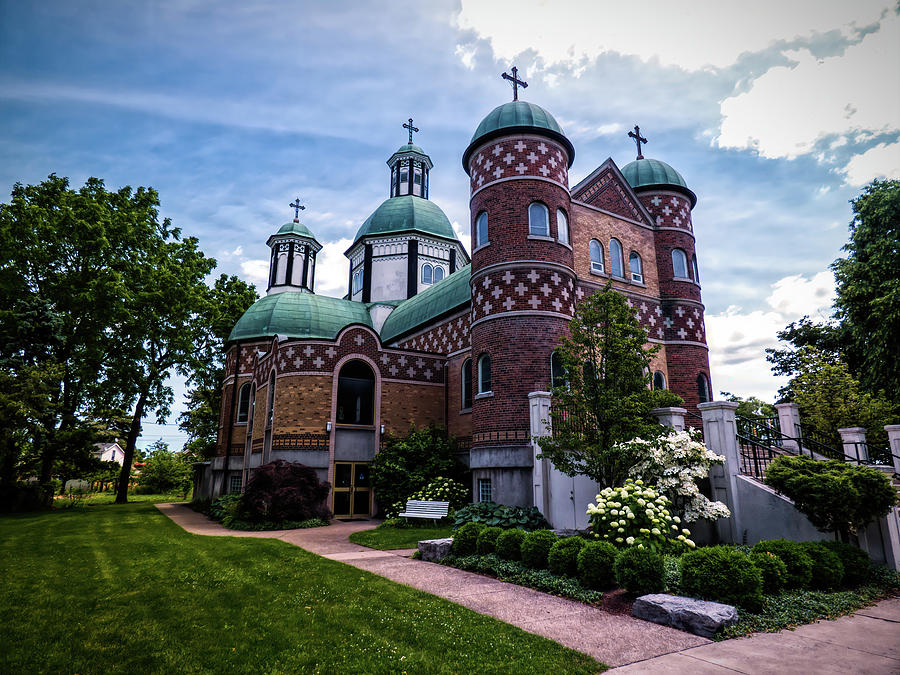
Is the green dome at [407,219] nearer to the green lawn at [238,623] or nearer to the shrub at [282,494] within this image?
the shrub at [282,494]

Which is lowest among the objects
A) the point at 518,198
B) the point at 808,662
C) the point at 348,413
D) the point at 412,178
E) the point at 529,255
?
the point at 808,662

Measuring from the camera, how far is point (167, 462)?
46.1 metres

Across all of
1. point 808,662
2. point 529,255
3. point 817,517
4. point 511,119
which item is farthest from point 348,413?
point 808,662

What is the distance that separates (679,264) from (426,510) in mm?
14413

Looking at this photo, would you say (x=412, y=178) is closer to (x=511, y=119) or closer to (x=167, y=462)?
(x=511, y=119)

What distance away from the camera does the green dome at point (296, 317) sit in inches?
1115

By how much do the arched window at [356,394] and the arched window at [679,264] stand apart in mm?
13291

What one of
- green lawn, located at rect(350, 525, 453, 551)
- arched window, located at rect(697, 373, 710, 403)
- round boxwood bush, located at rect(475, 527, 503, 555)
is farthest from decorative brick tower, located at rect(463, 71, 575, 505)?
arched window, located at rect(697, 373, 710, 403)

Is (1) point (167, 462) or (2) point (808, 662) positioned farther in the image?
(1) point (167, 462)

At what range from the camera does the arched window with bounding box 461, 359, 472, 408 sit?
68.0 ft

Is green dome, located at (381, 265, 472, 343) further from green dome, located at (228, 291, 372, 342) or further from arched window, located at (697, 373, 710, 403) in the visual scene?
arched window, located at (697, 373, 710, 403)

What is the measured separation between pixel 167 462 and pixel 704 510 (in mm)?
46996

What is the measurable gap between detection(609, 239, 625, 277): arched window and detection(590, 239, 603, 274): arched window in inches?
22.5

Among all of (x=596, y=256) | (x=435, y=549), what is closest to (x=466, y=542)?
(x=435, y=549)
